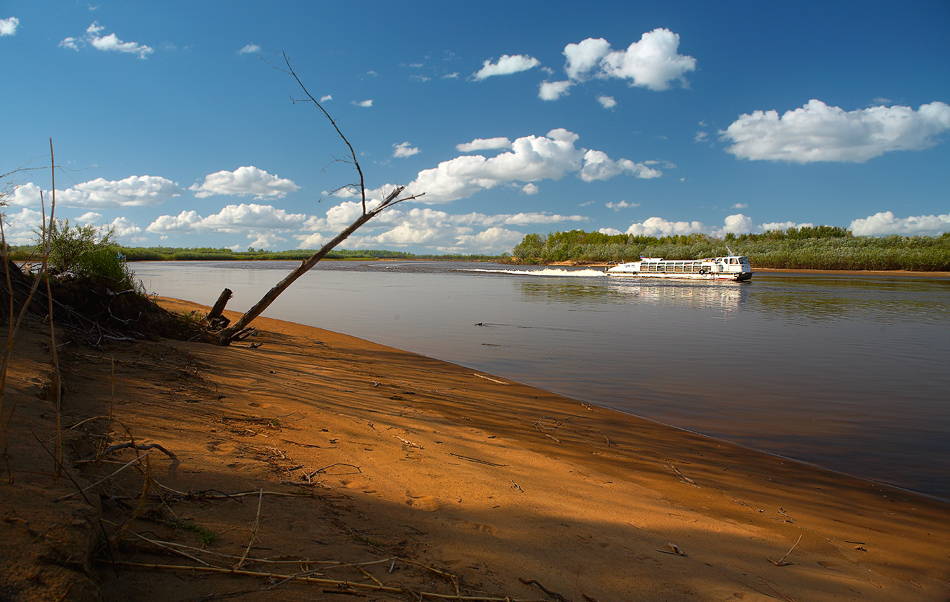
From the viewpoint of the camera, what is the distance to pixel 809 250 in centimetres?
7044

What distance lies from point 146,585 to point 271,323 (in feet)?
38.7

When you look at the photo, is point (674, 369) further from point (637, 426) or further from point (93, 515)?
point (93, 515)

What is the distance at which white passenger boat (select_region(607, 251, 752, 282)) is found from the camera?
45.0 m

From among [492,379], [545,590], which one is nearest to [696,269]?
[492,379]

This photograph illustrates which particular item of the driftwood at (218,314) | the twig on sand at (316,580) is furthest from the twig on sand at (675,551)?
the driftwood at (218,314)

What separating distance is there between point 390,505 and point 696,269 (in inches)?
2165

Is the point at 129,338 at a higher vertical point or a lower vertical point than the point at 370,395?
higher

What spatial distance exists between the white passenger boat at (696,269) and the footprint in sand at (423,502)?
47.6 meters

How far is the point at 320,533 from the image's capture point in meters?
2.48

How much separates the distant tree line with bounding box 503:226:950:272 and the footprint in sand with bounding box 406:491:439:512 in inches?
3029

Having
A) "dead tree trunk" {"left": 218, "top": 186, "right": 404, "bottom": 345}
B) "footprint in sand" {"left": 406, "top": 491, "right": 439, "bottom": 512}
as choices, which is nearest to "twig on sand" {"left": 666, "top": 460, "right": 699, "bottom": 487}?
"footprint in sand" {"left": 406, "top": 491, "right": 439, "bottom": 512}

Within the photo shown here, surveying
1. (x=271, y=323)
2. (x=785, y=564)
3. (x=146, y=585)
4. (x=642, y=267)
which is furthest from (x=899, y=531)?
Answer: (x=642, y=267)

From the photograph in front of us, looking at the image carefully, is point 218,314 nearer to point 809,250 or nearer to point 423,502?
point 423,502

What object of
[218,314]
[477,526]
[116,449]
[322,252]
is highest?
[322,252]
